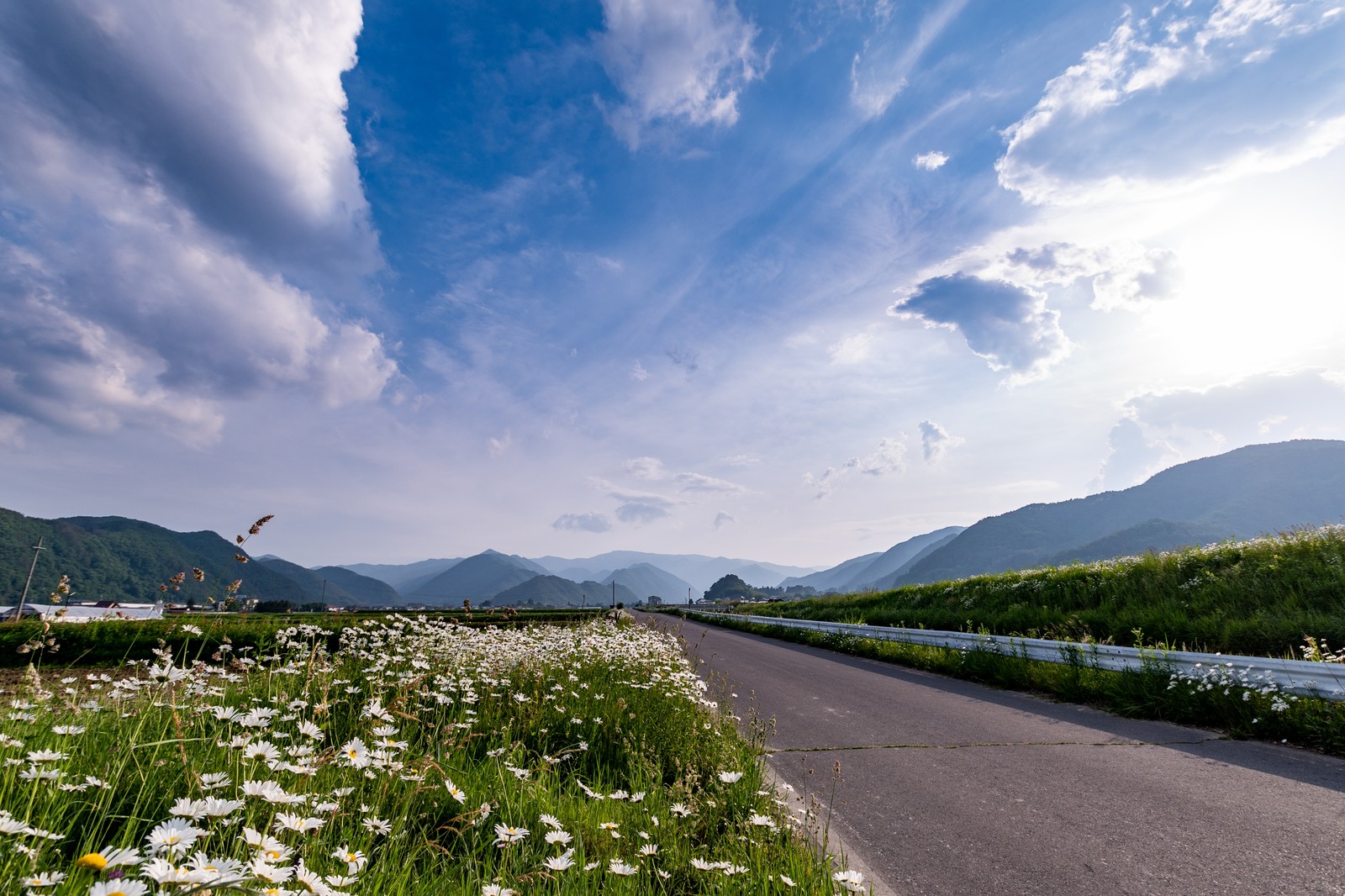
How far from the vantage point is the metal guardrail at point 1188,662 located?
6871mm

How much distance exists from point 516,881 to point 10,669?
68.7 feet

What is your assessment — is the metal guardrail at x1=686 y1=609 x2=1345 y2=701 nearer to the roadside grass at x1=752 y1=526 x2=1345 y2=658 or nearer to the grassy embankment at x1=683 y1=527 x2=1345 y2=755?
the grassy embankment at x1=683 y1=527 x2=1345 y2=755

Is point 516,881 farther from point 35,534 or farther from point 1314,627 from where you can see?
point 35,534

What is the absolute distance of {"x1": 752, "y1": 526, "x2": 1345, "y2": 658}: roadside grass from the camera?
32.2 feet

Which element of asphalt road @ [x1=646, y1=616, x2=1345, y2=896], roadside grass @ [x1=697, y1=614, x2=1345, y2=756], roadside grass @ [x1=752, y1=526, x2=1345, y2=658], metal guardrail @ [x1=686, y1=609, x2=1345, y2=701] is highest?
roadside grass @ [x1=752, y1=526, x2=1345, y2=658]

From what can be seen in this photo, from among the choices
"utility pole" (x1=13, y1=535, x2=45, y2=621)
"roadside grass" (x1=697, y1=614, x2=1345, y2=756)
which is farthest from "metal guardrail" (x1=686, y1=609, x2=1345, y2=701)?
"utility pole" (x1=13, y1=535, x2=45, y2=621)

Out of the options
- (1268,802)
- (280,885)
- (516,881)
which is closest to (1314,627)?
(1268,802)

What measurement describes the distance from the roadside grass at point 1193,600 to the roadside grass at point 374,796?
9.59 metres

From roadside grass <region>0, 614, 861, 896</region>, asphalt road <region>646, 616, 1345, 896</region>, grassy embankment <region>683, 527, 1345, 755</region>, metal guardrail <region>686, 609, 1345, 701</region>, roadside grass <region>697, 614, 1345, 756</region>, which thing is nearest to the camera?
roadside grass <region>0, 614, 861, 896</region>

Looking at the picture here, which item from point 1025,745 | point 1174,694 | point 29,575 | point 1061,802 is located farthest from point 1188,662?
point 29,575

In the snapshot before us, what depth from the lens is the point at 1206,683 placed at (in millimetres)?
7719

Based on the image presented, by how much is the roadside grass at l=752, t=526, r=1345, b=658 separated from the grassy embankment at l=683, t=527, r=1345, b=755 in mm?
28

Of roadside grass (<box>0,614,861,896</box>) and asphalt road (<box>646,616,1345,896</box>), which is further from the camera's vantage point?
asphalt road (<box>646,616,1345,896</box>)

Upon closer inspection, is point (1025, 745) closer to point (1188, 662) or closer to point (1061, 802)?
point (1061, 802)
